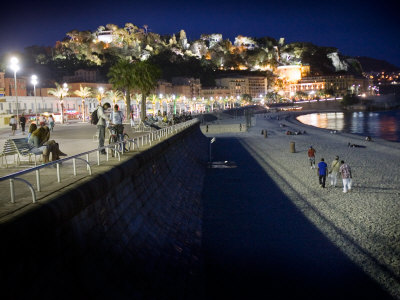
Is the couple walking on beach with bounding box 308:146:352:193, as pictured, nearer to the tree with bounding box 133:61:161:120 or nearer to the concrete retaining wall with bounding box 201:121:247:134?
the tree with bounding box 133:61:161:120

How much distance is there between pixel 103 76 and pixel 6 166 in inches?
4309

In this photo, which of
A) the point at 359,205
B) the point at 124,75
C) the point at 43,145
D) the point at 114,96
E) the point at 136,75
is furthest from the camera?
the point at 114,96

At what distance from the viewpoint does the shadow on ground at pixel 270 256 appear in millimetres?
10359

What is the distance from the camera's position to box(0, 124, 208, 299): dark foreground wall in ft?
17.5

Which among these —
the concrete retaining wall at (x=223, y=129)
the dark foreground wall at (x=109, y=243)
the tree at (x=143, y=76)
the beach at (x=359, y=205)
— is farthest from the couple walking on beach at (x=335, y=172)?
the concrete retaining wall at (x=223, y=129)

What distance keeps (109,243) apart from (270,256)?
18.8ft

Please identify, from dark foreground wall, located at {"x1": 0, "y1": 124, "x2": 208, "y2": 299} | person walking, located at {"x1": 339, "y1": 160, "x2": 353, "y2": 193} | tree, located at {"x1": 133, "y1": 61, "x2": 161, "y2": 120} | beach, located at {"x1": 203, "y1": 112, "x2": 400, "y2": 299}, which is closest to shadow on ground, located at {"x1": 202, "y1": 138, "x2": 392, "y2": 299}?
beach, located at {"x1": 203, "y1": 112, "x2": 400, "y2": 299}

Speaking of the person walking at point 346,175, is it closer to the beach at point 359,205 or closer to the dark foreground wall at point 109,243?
the beach at point 359,205

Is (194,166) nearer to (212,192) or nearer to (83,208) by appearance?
(212,192)

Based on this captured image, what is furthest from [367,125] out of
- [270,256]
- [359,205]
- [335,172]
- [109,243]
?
[109,243]

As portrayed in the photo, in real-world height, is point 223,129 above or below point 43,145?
below

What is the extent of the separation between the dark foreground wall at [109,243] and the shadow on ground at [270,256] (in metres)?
0.74

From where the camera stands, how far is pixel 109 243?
8625mm

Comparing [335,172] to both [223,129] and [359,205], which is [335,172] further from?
[223,129]
